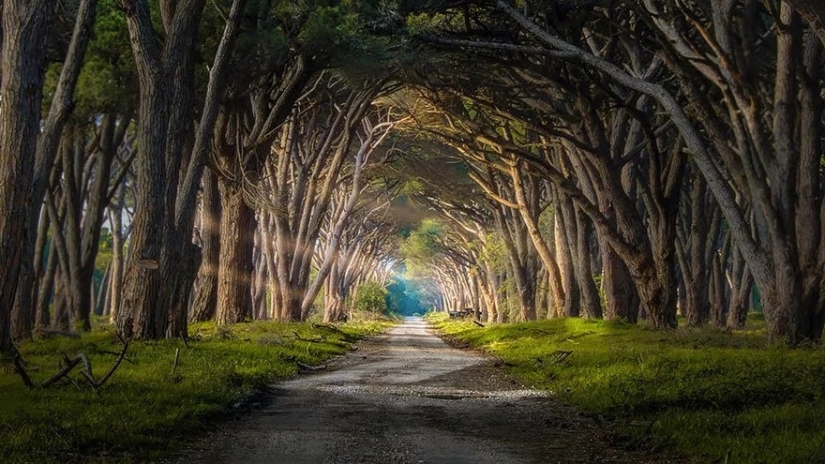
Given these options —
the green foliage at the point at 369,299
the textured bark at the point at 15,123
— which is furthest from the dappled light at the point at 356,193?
the green foliage at the point at 369,299

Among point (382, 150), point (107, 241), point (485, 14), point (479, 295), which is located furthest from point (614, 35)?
point (479, 295)

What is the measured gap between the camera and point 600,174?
66.8ft

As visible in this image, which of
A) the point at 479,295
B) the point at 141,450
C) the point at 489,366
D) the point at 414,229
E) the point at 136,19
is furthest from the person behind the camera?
the point at 479,295

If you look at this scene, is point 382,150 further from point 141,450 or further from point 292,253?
point 141,450

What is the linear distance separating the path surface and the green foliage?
60248 millimetres

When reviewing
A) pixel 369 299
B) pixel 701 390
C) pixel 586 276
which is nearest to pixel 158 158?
pixel 701 390

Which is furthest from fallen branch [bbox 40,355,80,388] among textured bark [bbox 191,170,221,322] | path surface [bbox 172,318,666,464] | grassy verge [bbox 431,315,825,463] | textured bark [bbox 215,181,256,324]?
textured bark [bbox 191,170,221,322]

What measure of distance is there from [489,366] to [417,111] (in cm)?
1197

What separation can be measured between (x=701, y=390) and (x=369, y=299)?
6575 centimetres

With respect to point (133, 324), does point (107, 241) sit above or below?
above

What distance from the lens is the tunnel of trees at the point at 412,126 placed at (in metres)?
14.6

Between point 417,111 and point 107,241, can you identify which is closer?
point 417,111

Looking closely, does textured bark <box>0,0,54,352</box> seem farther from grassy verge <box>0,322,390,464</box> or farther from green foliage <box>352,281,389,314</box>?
green foliage <box>352,281,389,314</box>

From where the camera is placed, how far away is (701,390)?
1041cm
